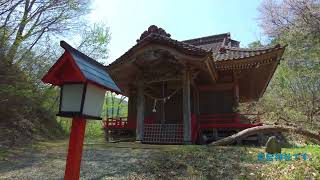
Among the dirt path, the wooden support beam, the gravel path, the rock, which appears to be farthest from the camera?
the wooden support beam

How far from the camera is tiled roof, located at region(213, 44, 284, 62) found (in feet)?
40.2

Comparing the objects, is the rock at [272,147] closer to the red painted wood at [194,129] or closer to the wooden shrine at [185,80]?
the wooden shrine at [185,80]

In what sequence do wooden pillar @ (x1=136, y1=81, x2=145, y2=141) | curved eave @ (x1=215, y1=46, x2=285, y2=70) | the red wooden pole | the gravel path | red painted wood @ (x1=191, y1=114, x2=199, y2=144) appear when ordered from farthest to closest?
wooden pillar @ (x1=136, y1=81, x2=145, y2=141), curved eave @ (x1=215, y1=46, x2=285, y2=70), red painted wood @ (x1=191, y1=114, x2=199, y2=144), the gravel path, the red wooden pole

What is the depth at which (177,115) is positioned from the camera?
15203 millimetres

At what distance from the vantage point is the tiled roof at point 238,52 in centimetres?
1226

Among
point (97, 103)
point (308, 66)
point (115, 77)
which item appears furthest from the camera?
point (308, 66)

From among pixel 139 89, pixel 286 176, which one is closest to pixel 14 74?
pixel 139 89

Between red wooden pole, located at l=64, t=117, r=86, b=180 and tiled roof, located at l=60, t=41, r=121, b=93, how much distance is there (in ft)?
1.91

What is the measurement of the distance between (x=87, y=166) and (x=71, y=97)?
13.6 feet

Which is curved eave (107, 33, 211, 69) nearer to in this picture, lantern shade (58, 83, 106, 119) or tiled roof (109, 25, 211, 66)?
tiled roof (109, 25, 211, 66)

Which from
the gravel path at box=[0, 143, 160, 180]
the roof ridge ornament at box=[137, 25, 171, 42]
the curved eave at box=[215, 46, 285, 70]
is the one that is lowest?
the gravel path at box=[0, 143, 160, 180]

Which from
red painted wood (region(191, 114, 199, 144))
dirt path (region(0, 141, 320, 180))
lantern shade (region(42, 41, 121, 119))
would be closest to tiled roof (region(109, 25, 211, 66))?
red painted wood (region(191, 114, 199, 144))

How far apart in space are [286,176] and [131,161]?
390 cm

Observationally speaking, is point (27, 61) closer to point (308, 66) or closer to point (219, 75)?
point (219, 75)
